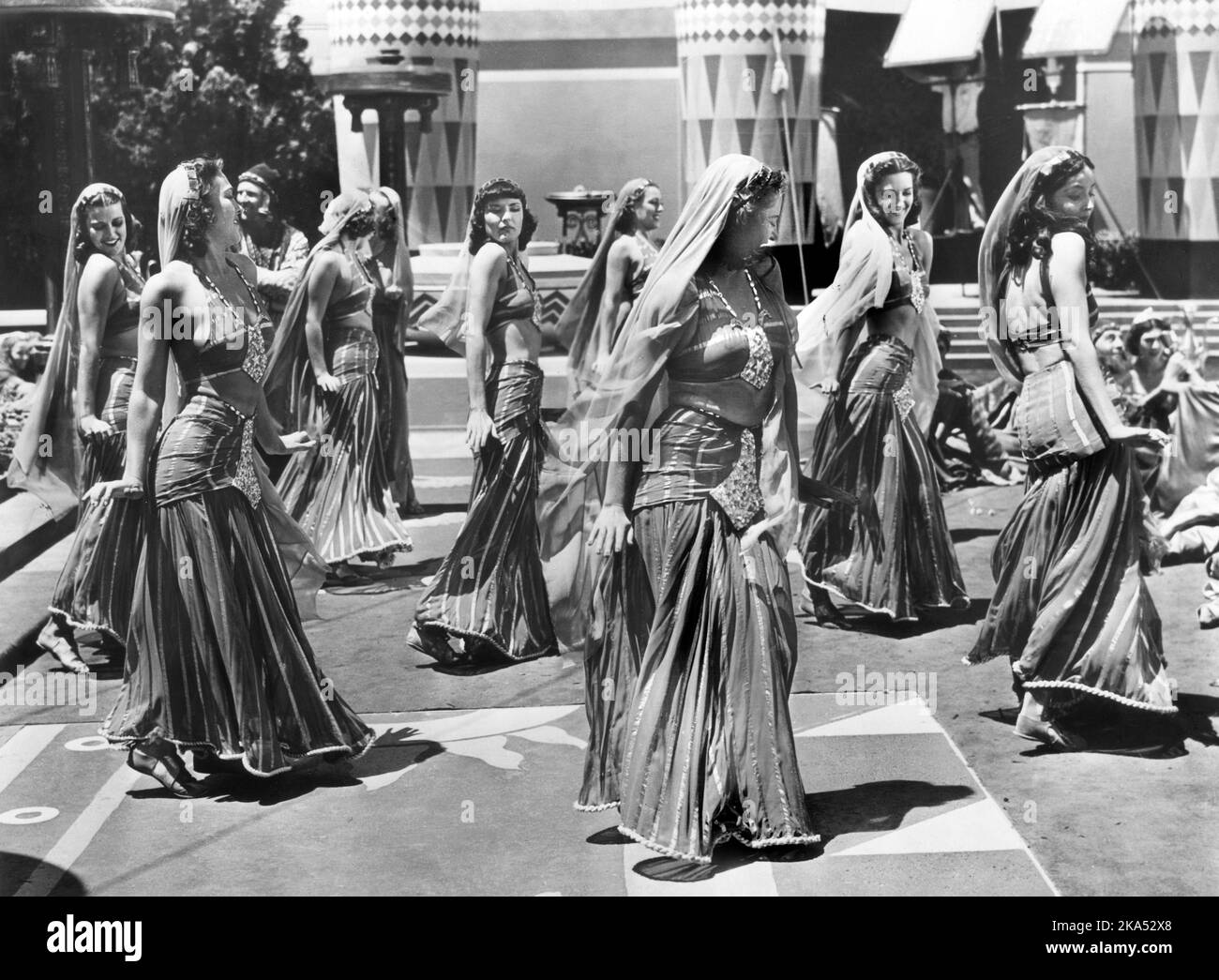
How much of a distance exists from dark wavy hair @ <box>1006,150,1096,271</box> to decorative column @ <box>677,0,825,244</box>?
207 centimetres

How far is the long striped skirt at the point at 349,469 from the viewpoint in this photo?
881cm

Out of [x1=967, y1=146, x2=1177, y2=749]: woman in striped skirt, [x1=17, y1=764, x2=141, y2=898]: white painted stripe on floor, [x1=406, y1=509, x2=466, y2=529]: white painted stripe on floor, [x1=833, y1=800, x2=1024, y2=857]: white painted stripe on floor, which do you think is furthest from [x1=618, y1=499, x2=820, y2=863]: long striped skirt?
[x1=406, y1=509, x2=466, y2=529]: white painted stripe on floor

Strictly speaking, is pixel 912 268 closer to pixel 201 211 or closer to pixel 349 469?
pixel 349 469

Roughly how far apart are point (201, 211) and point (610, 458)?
142 cm

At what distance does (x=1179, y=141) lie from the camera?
8250 mm

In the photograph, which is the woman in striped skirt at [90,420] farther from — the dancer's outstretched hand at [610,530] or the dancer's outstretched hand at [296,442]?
the dancer's outstretched hand at [610,530]

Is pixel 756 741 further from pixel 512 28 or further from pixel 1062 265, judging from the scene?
pixel 512 28

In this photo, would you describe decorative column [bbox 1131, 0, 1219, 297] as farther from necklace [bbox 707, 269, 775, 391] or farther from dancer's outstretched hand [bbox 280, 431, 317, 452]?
dancer's outstretched hand [bbox 280, 431, 317, 452]

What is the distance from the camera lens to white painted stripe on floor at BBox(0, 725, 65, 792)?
6.22 m

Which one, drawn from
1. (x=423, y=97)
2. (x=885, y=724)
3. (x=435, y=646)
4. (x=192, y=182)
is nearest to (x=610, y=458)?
(x=192, y=182)

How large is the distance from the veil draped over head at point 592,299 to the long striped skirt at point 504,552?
0.56 meters

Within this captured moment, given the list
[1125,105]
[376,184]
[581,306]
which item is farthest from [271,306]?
[1125,105]
